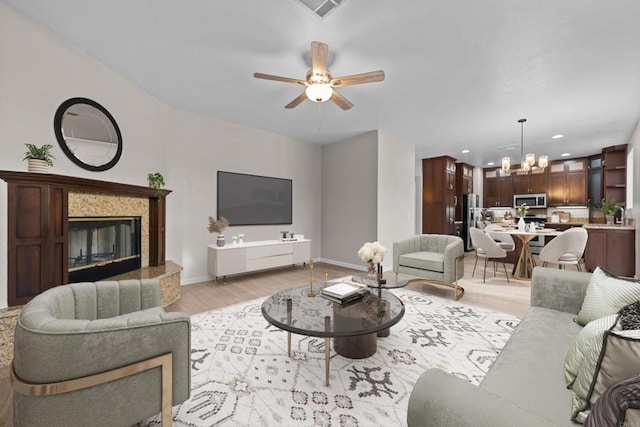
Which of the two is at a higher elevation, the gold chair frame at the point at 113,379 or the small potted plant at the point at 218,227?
the small potted plant at the point at 218,227

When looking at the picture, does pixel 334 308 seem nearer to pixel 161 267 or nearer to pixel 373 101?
pixel 161 267

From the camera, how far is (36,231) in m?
2.18

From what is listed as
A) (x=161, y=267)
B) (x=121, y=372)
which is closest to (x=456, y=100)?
(x=121, y=372)

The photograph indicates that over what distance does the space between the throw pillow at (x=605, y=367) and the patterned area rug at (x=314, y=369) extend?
2.84ft

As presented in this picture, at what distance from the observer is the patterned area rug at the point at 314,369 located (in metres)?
1.48

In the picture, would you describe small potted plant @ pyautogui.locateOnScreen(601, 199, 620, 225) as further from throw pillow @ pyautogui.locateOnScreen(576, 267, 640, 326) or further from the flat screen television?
the flat screen television

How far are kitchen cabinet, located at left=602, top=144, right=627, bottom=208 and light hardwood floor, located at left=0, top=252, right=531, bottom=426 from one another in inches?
143

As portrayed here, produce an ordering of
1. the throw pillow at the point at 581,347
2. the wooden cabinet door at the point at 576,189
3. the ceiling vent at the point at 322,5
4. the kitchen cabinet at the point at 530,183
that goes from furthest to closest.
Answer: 1. the kitchen cabinet at the point at 530,183
2. the wooden cabinet door at the point at 576,189
3. the ceiling vent at the point at 322,5
4. the throw pillow at the point at 581,347

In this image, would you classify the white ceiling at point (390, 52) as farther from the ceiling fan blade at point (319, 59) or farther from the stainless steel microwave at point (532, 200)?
the stainless steel microwave at point (532, 200)

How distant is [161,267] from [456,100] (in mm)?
4488

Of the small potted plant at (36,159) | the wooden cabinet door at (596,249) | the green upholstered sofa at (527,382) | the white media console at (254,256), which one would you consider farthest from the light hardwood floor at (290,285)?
the small potted plant at (36,159)

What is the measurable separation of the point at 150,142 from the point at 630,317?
14.9 feet

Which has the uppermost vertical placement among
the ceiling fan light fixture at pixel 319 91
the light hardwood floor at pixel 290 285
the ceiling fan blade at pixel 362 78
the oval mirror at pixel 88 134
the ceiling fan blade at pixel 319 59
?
the ceiling fan blade at pixel 319 59

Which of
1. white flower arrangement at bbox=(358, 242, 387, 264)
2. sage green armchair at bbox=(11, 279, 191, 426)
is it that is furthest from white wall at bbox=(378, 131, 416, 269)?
sage green armchair at bbox=(11, 279, 191, 426)
